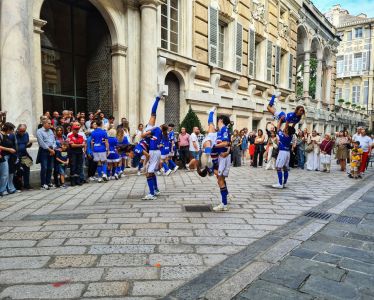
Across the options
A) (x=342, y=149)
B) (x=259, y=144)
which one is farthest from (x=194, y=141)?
(x=342, y=149)

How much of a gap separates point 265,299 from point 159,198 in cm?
448

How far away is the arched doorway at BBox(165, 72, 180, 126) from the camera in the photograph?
47.5 feet

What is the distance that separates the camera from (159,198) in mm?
7023

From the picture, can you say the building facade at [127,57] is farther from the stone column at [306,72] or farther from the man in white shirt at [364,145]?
the stone column at [306,72]

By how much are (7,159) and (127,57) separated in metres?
6.87

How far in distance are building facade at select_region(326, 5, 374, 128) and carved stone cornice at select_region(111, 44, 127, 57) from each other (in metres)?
44.4

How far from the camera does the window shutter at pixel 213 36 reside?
1606 centimetres

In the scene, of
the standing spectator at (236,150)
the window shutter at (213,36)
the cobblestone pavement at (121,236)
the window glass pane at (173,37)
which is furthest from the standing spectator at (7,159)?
the window shutter at (213,36)

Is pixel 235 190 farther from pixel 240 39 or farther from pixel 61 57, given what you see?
pixel 240 39

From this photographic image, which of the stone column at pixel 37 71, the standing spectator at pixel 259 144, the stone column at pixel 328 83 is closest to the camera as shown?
the stone column at pixel 37 71

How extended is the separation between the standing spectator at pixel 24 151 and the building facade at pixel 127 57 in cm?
78

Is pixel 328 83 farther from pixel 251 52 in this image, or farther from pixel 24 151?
pixel 24 151

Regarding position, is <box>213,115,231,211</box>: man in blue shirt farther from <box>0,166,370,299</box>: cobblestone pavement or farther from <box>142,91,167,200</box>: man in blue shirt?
<box>142,91,167,200</box>: man in blue shirt

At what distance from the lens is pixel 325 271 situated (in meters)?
3.31
